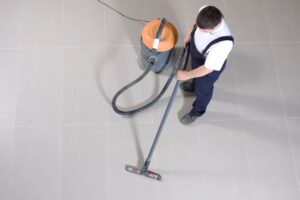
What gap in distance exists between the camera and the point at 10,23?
2172mm

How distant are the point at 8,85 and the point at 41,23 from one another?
517 millimetres

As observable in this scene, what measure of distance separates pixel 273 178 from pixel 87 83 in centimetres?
138

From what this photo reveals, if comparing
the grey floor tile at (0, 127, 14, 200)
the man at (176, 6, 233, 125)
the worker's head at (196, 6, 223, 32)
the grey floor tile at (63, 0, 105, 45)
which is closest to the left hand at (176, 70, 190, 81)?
the man at (176, 6, 233, 125)

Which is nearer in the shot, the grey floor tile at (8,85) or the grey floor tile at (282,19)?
the grey floor tile at (8,85)

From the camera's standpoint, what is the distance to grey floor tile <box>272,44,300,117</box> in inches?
82.4

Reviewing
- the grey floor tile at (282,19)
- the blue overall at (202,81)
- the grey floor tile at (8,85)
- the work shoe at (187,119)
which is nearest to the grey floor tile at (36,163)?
the grey floor tile at (8,85)

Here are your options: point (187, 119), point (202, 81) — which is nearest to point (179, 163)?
point (187, 119)

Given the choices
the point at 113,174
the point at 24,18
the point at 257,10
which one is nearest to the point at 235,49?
the point at 257,10

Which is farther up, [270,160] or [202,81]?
[202,81]

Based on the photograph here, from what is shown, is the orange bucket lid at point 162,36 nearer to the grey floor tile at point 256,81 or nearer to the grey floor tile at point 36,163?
the grey floor tile at point 256,81

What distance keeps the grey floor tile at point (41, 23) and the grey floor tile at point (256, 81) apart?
1320 millimetres

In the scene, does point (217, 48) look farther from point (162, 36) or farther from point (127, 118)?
point (127, 118)

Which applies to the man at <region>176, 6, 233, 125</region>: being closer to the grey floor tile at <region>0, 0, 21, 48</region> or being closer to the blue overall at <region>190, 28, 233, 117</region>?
the blue overall at <region>190, 28, 233, 117</region>

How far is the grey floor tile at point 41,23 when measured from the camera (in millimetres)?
2145
